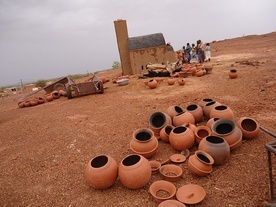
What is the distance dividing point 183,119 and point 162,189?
192 cm

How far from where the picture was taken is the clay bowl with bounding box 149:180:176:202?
315cm

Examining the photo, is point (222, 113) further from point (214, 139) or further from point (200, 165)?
point (200, 165)

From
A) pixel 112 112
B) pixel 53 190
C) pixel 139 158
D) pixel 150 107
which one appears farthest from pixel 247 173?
pixel 112 112

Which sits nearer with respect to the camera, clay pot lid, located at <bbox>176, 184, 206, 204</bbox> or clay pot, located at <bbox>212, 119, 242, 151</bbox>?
clay pot lid, located at <bbox>176, 184, 206, 204</bbox>

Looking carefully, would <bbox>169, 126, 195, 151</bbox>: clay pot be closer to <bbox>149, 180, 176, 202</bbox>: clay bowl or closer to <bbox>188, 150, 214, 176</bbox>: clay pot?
<bbox>188, 150, 214, 176</bbox>: clay pot

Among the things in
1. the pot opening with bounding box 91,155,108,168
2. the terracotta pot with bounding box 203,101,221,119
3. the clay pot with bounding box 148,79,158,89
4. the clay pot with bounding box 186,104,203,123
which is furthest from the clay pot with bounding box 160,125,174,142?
the clay pot with bounding box 148,79,158,89

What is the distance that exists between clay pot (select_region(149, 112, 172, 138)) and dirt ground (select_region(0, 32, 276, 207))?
0.38 metres

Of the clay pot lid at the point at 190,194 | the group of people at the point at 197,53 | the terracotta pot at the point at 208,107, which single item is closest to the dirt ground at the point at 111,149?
the clay pot lid at the point at 190,194

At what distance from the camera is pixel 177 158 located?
13.1 feet

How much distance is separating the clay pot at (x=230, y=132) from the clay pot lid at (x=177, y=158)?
0.73 meters

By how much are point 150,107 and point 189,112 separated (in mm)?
2118

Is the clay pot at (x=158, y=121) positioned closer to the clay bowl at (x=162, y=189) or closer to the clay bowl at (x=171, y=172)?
Result: the clay bowl at (x=171, y=172)

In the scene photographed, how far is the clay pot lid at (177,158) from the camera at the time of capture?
3.91 meters

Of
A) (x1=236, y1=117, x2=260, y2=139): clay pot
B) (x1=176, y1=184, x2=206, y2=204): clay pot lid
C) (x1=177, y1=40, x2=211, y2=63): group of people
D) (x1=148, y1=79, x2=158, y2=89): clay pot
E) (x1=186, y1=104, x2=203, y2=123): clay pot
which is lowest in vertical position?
(x1=176, y1=184, x2=206, y2=204): clay pot lid
